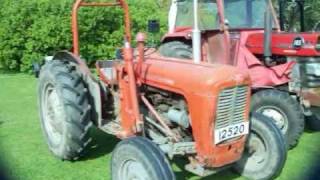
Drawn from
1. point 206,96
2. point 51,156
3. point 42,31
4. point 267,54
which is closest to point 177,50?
point 267,54

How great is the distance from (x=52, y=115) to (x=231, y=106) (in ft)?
7.85

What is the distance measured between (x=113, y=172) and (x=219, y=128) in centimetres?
101

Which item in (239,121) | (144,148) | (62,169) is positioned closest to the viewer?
(144,148)

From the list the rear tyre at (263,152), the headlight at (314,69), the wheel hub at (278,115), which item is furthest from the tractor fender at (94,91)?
the headlight at (314,69)

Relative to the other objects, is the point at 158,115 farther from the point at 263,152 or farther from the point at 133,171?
the point at 263,152

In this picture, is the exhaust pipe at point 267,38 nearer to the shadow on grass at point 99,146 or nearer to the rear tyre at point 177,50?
the rear tyre at point 177,50

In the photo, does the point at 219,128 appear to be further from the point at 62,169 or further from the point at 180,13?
the point at 180,13

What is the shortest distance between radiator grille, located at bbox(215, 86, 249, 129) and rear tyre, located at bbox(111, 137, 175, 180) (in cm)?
58

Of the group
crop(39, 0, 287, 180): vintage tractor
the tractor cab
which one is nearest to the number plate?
crop(39, 0, 287, 180): vintage tractor

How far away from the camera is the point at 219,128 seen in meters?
4.30

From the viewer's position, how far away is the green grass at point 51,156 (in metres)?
5.36

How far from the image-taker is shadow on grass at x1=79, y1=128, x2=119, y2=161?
5961mm

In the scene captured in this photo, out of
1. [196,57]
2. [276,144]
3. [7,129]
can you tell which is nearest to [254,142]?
[276,144]

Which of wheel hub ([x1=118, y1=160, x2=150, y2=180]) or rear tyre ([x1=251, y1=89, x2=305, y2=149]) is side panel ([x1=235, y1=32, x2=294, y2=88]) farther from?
wheel hub ([x1=118, y1=160, x2=150, y2=180])
